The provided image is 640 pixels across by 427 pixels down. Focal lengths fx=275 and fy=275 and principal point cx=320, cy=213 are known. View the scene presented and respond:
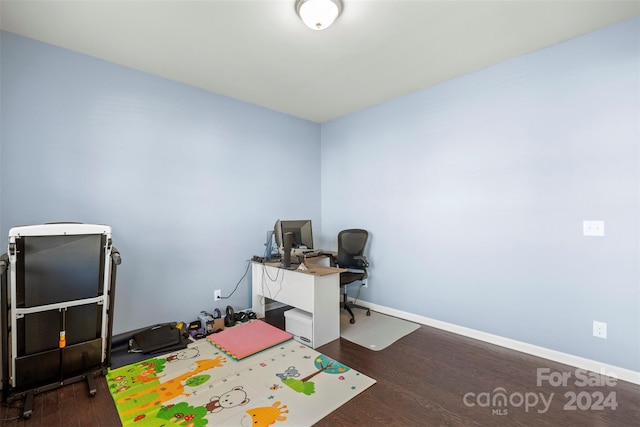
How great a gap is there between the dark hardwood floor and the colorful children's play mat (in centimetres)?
11

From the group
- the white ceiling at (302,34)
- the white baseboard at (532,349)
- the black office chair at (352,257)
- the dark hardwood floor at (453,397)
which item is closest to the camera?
the dark hardwood floor at (453,397)

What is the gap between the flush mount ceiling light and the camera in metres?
1.87

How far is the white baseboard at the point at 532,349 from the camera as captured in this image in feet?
7.09

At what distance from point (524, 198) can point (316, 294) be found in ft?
7.21

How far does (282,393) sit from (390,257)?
218 cm

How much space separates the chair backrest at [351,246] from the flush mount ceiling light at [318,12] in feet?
7.94

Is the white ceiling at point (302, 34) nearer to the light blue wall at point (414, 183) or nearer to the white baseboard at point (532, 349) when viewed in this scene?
the light blue wall at point (414, 183)

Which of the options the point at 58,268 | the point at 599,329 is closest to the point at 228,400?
the point at 58,268

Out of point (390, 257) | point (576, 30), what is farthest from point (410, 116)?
point (390, 257)

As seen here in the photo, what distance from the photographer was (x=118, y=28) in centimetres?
220

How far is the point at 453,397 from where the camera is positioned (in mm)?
1948

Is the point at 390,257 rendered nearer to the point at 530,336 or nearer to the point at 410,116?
A: the point at 530,336

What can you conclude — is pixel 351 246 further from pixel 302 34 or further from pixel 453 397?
pixel 302 34

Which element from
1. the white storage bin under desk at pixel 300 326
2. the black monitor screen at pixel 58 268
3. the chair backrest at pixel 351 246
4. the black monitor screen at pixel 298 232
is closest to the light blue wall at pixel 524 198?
the chair backrest at pixel 351 246
